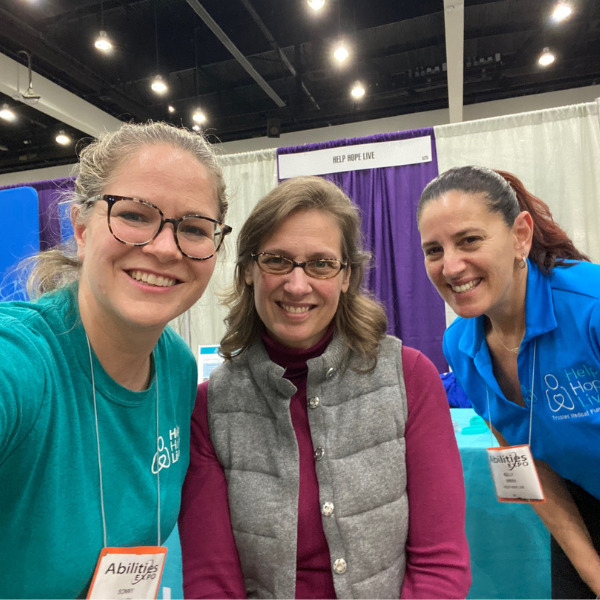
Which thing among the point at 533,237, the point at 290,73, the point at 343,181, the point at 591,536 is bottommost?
the point at 591,536

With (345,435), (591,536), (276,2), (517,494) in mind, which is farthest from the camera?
(276,2)

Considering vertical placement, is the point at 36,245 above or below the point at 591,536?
above

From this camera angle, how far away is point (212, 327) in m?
4.12

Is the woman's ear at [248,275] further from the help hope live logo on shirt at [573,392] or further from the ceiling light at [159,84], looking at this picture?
the ceiling light at [159,84]

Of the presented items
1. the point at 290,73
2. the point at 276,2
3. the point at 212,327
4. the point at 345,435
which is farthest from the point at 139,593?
the point at 290,73

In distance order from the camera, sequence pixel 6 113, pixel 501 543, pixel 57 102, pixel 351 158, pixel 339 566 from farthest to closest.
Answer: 1. pixel 6 113
2. pixel 57 102
3. pixel 351 158
4. pixel 501 543
5. pixel 339 566

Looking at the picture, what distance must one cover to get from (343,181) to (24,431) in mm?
3634

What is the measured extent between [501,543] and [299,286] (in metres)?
1.39

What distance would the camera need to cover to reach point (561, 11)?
437 cm

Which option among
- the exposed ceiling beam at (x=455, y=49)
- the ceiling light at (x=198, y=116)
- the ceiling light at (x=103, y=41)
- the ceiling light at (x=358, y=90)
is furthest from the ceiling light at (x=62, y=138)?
the exposed ceiling beam at (x=455, y=49)

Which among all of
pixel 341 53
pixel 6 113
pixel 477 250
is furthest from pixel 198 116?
pixel 477 250

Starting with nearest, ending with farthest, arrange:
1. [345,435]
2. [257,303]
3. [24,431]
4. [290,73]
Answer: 1. [24,431]
2. [345,435]
3. [257,303]
4. [290,73]

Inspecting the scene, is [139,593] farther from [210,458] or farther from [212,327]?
[212,327]

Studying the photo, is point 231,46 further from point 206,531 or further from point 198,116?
point 206,531
